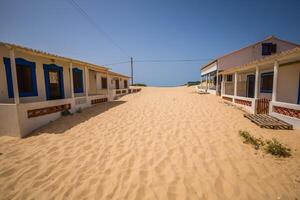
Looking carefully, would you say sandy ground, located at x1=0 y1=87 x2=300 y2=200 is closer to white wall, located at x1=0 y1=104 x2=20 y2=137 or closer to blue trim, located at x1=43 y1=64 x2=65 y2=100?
white wall, located at x1=0 y1=104 x2=20 y2=137

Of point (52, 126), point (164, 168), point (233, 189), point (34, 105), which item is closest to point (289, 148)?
point (233, 189)

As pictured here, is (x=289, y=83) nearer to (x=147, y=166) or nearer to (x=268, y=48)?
(x=268, y=48)

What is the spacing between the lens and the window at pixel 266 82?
34.6 feet

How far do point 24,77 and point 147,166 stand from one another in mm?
8017

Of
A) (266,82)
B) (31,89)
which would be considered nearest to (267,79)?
(266,82)

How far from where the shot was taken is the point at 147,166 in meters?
3.36

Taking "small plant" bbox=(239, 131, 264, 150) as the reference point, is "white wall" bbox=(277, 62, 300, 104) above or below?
above

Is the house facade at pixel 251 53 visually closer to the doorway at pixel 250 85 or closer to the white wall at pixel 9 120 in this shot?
the doorway at pixel 250 85

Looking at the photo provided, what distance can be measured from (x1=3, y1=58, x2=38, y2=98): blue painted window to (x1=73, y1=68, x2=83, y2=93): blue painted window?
3.23 meters

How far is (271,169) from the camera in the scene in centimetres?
315

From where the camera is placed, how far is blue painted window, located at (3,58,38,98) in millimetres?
6639

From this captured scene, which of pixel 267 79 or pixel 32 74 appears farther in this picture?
pixel 267 79

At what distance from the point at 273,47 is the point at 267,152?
1673cm

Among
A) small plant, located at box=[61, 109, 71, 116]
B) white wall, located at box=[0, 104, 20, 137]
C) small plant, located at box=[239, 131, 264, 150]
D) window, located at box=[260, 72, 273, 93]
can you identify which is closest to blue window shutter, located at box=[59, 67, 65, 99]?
small plant, located at box=[61, 109, 71, 116]
